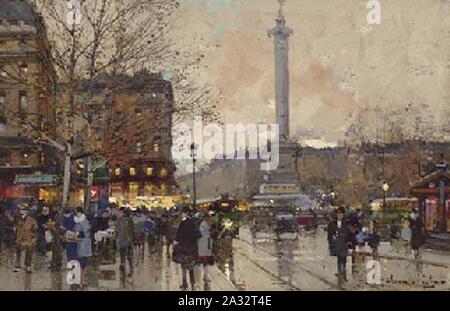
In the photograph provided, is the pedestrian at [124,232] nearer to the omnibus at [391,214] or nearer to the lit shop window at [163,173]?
the omnibus at [391,214]

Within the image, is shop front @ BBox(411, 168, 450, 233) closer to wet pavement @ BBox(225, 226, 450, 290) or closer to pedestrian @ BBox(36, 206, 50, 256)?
wet pavement @ BBox(225, 226, 450, 290)

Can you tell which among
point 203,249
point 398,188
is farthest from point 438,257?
point 398,188

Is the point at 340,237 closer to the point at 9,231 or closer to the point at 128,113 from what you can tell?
the point at 128,113

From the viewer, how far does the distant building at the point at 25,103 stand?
27.7 metres

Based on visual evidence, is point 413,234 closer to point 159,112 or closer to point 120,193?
point 159,112

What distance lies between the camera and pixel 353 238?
2070 centimetres

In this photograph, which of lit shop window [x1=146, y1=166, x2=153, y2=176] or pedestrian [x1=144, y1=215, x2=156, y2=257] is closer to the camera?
pedestrian [x1=144, y1=215, x2=156, y2=257]

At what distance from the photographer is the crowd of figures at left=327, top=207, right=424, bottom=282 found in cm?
1988

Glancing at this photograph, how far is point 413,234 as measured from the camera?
24062 mm

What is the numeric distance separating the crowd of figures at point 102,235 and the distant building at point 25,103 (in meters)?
2.72

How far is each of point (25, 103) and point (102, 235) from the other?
27.5ft

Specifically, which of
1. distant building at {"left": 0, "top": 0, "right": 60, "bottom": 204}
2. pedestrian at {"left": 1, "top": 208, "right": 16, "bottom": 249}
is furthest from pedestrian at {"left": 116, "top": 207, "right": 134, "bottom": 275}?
pedestrian at {"left": 1, "top": 208, "right": 16, "bottom": 249}

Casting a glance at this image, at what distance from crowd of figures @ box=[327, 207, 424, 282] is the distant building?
8.78 metres
